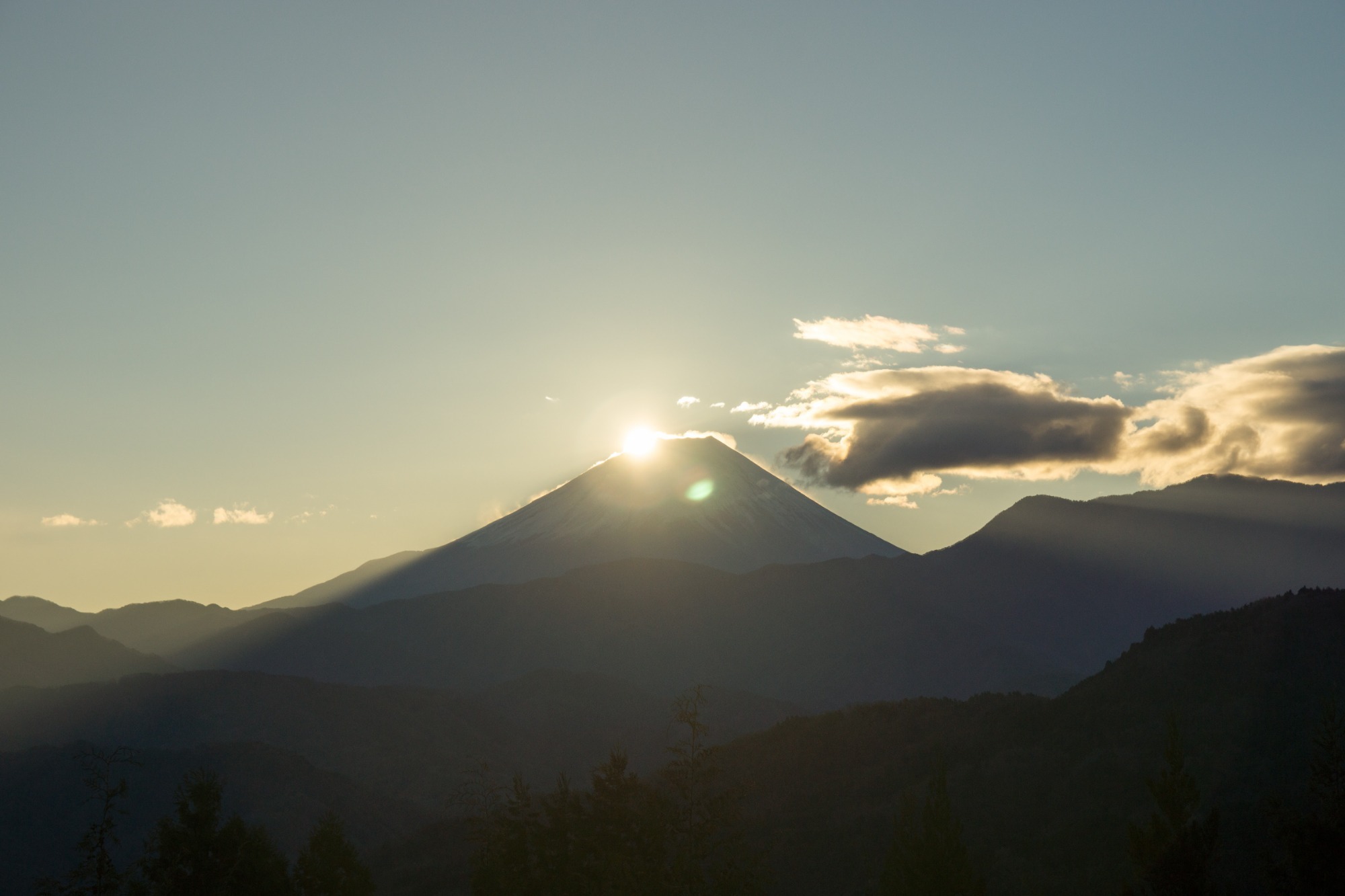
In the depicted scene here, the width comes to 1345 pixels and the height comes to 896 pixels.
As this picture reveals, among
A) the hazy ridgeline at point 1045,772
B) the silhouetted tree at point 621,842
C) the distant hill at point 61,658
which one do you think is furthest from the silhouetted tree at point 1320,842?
the distant hill at point 61,658

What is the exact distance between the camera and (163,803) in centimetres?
8519

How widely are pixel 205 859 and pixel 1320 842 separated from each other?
27.2 m

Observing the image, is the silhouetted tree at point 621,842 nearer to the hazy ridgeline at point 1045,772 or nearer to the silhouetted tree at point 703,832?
the silhouetted tree at point 703,832

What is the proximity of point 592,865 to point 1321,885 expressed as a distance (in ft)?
53.0

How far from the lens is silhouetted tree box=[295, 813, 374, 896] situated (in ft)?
116

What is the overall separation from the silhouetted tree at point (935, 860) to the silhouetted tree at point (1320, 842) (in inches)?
294

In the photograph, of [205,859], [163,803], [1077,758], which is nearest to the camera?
[205,859]

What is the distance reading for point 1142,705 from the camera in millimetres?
53500

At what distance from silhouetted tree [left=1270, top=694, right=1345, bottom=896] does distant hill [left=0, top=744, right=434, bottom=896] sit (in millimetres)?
65811

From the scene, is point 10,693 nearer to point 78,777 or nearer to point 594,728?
point 78,777

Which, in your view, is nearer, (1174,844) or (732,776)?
(1174,844)

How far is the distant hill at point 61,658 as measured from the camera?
134 m

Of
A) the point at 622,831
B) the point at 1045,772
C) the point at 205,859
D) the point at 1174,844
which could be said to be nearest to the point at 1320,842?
the point at 1174,844

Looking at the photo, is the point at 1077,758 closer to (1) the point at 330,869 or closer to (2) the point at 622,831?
(2) the point at 622,831
